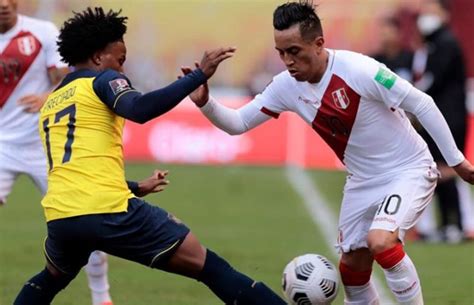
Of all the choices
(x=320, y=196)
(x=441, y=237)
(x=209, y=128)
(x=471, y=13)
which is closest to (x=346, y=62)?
(x=441, y=237)

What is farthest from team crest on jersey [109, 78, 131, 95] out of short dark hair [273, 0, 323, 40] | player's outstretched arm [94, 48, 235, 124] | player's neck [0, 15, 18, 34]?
player's neck [0, 15, 18, 34]

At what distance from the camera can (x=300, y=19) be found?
7.21 meters

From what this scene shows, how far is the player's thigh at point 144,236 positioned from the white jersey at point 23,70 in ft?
8.73

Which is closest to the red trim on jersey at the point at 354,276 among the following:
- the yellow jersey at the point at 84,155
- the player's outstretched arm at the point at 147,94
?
the yellow jersey at the point at 84,155

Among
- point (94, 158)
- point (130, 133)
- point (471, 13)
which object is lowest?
point (130, 133)

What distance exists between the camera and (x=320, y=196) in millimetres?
17281

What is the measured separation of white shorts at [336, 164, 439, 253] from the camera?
717 cm

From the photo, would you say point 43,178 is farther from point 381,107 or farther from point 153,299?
point 381,107

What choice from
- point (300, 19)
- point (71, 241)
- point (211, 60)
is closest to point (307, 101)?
point (300, 19)

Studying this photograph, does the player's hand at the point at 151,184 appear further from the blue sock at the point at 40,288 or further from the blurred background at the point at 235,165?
the blurred background at the point at 235,165

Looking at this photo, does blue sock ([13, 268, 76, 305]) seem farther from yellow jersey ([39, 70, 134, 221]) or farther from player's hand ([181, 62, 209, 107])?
player's hand ([181, 62, 209, 107])

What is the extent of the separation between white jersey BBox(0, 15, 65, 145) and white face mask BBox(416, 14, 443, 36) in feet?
18.8

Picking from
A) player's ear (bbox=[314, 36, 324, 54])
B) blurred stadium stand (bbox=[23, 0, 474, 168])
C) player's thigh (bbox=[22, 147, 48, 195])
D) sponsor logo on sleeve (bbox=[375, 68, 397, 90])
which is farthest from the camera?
blurred stadium stand (bbox=[23, 0, 474, 168])

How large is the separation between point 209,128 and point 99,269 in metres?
12.6
